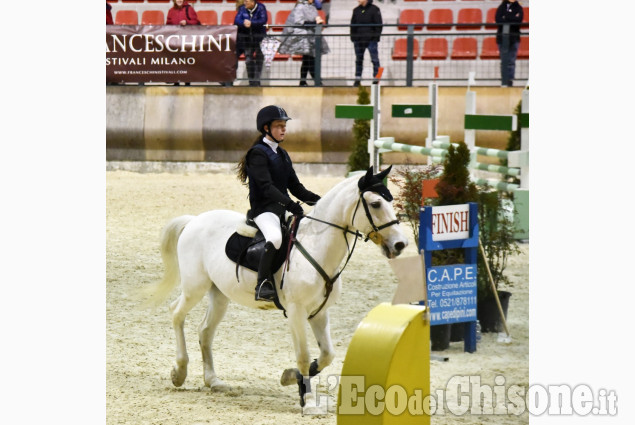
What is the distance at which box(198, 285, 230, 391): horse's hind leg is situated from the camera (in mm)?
4793

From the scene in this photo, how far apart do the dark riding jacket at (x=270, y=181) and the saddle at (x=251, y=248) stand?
9cm

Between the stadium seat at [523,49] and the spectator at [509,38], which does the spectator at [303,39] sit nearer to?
the spectator at [509,38]

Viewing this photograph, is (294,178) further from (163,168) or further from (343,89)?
(343,89)

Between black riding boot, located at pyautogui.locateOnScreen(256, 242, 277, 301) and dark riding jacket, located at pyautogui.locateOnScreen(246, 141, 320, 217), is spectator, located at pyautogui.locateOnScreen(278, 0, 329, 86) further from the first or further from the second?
black riding boot, located at pyautogui.locateOnScreen(256, 242, 277, 301)

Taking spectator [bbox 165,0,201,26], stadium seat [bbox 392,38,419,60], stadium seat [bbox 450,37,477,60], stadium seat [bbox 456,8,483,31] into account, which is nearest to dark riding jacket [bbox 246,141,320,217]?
spectator [bbox 165,0,201,26]

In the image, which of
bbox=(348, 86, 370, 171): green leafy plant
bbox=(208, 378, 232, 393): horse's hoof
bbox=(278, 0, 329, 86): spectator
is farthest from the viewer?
bbox=(278, 0, 329, 86): spectator

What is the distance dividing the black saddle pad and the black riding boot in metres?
0.04

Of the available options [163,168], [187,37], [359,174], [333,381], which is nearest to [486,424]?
[333,381]

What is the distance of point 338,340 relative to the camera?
557 cm

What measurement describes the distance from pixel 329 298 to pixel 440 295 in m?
1.02

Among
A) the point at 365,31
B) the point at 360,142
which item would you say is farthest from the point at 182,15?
the point at 360,142

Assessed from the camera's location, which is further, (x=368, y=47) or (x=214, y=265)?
(x=368, y=47)

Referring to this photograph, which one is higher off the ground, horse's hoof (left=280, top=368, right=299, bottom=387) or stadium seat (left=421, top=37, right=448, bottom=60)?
stadium seat (left=421, top=37, right=448, bottom=60)

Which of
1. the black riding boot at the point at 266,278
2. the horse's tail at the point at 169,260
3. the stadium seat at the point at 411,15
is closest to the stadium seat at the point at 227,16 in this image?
the stadium seat at the point at 411,15
